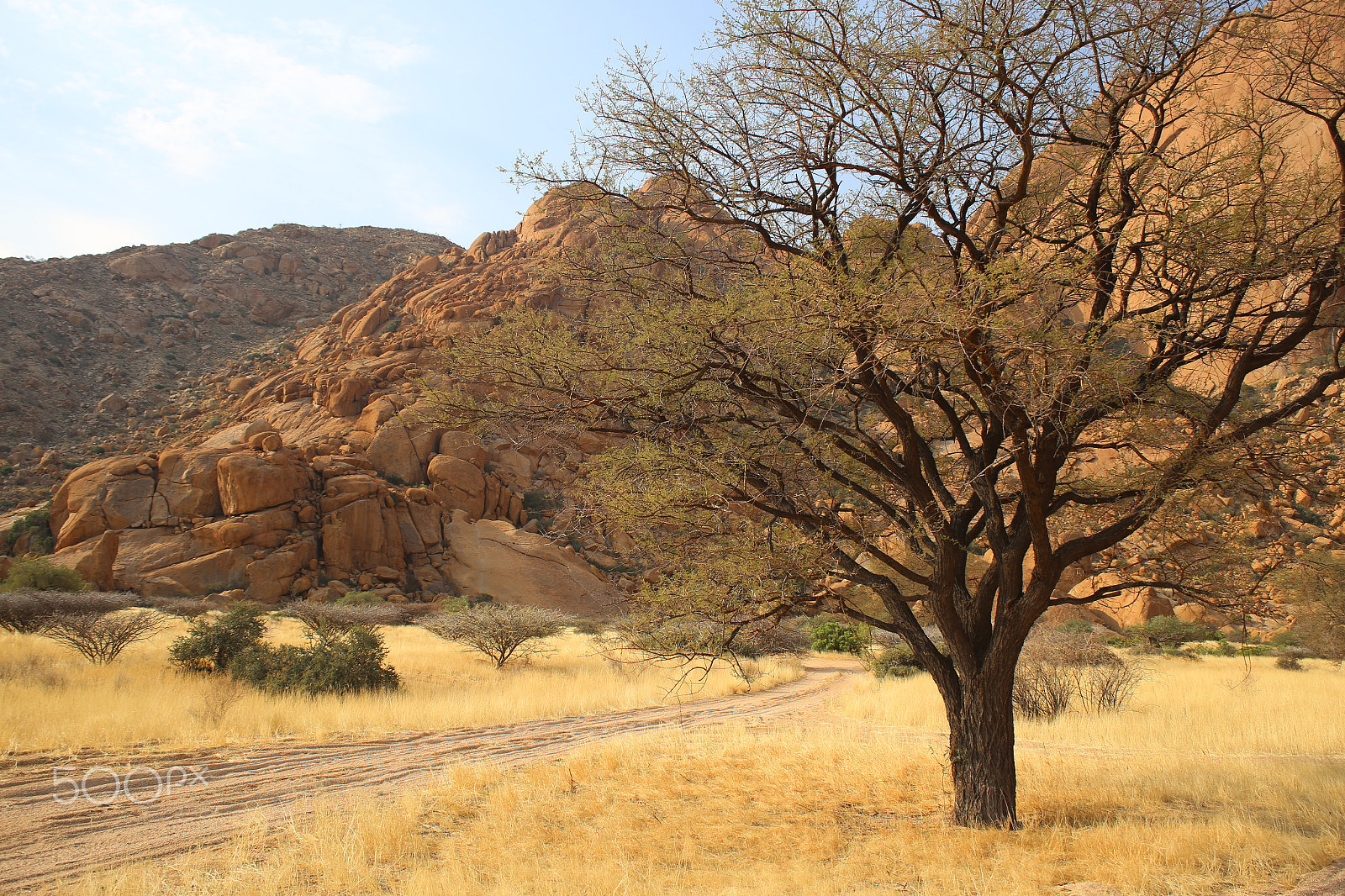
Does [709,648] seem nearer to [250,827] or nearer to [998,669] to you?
[998,669]

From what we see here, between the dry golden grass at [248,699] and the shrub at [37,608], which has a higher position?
the shrub at [37,608]

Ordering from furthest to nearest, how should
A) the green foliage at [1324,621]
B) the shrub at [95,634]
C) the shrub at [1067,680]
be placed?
the green foliage at [1324,621], the shrub at [95,634], the shrub at [1067,680]

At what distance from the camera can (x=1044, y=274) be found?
445 cm

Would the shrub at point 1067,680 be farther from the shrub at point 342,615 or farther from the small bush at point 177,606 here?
the small bush at point 177,606

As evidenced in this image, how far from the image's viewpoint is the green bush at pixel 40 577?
22.0 metres

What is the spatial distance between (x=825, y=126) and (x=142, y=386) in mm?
63023

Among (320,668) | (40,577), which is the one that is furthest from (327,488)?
(320,668)

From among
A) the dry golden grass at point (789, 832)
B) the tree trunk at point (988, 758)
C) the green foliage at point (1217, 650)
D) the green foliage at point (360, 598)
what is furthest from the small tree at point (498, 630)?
the green foliage at point (1217, 650)

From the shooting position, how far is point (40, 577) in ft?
74.5

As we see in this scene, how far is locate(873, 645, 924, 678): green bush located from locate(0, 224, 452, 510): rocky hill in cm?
4438

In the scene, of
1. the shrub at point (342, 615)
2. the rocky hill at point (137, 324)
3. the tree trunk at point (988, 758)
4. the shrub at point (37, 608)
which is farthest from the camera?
Result: the rocky hill at point (137, 324)

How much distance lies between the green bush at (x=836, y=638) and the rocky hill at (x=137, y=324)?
42.0m

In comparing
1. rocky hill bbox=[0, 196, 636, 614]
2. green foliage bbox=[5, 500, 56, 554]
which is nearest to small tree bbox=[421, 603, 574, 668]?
rocky hill bbox=[0, 196, 636, 614]

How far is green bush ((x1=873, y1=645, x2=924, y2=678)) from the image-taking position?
1847 cm
